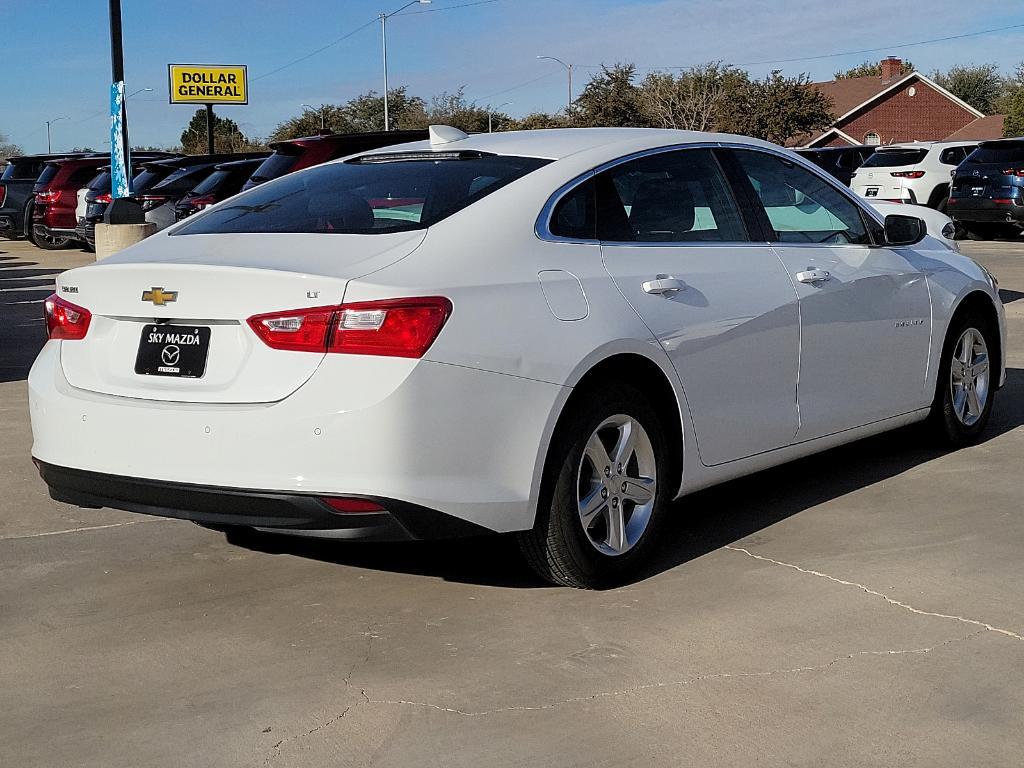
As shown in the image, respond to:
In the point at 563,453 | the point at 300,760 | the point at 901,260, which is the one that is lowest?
the point at 300,760

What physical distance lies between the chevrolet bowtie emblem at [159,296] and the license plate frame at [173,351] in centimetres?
8

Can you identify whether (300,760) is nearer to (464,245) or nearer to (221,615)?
(221,615)

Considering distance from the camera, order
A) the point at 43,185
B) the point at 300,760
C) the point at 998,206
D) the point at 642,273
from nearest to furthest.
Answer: the point at 300,760, the point at 642,273, the point at 998,206, the point at 43,185

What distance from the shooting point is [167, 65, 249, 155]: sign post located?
188 ft

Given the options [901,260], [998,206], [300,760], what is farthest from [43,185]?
[300,760]

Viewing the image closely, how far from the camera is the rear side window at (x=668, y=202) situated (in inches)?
195

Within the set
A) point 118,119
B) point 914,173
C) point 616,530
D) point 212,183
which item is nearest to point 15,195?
point 118,119

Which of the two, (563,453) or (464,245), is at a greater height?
(464,245)

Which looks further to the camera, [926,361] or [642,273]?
[926,361]

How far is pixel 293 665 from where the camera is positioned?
13.2ft

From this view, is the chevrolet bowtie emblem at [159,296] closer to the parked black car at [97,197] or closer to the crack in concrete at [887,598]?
the crack in concrete at [887,598]

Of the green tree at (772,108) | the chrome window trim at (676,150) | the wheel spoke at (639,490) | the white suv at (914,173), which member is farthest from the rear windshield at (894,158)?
the green tree at (772,108)

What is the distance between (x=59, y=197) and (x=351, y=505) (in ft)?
74.3

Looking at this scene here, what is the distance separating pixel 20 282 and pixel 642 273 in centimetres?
1603
